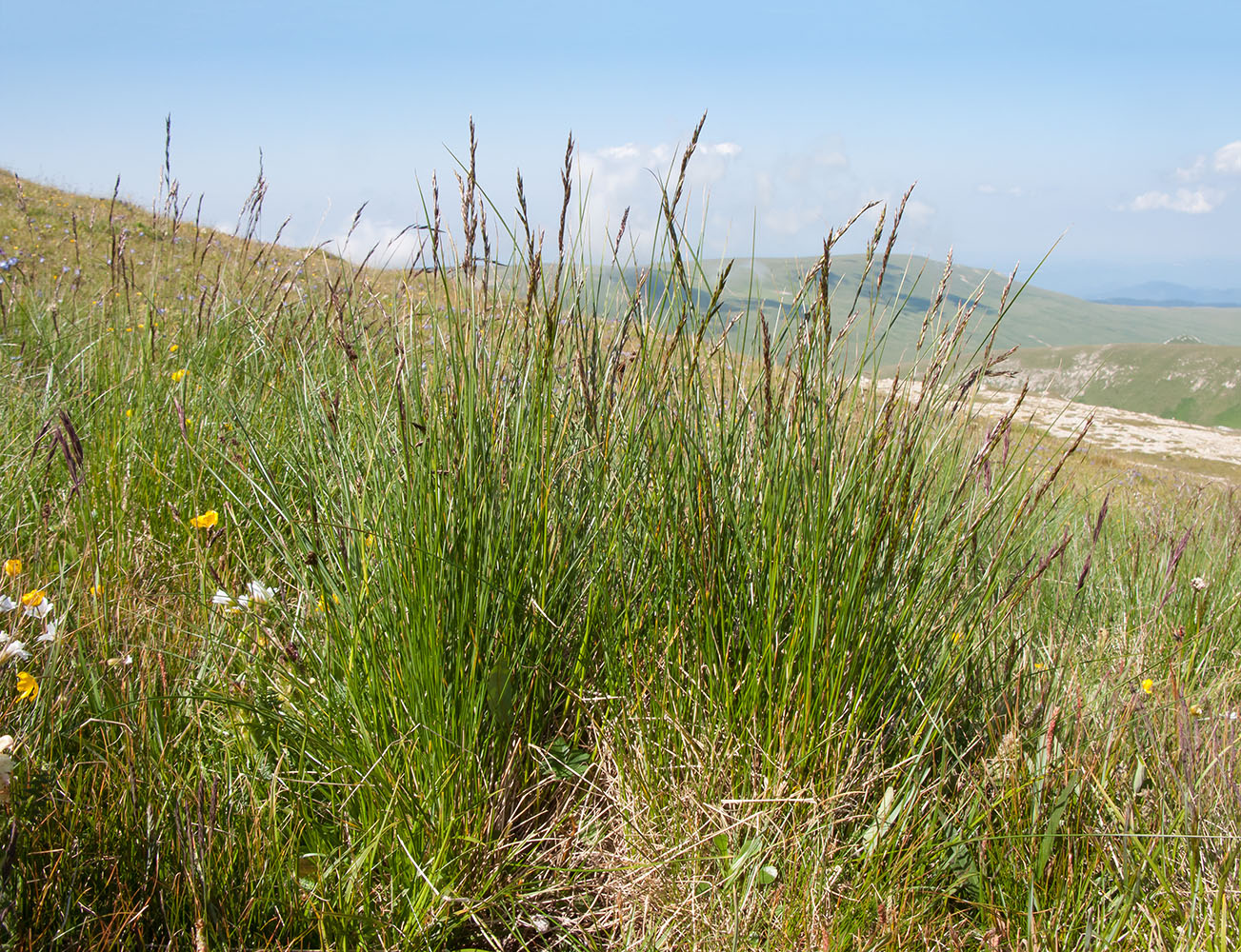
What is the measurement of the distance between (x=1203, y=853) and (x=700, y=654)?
3.06ft

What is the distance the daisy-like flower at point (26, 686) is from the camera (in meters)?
1.26

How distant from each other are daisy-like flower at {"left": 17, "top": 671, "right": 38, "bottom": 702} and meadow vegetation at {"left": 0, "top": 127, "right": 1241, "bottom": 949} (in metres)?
0.02

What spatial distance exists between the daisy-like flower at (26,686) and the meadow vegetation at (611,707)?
22 millimetres

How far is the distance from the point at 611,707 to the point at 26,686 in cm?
100

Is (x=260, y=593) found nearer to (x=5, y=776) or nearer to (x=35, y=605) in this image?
(x=35, y=605)

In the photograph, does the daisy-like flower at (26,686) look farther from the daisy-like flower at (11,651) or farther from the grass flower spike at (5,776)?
the grass flower spike at (5,776)

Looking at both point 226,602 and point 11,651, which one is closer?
point 11,651

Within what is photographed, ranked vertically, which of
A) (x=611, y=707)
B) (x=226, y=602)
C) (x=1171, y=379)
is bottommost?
(x=1171, y=379)

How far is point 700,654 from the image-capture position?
142 cm

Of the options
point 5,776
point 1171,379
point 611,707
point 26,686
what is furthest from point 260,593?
point 1171,379

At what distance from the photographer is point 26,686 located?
4.23 feet

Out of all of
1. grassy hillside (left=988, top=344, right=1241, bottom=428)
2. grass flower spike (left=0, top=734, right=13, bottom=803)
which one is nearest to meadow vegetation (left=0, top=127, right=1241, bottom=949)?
grass flower spike (left=0, top=734, right=13, bottom=803)

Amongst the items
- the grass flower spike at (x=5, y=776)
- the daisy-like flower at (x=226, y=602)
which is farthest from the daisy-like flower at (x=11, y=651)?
the daisy-like flower at (x=226, y=602)

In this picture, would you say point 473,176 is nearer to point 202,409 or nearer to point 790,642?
point 790,642
